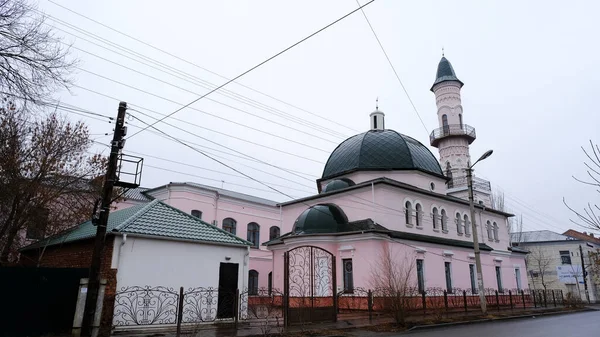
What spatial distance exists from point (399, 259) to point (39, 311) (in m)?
16.4

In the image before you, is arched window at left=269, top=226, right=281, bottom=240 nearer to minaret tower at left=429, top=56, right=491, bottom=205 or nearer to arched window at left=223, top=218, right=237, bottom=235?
arched window at left=223, top=218, right=237, bottom=235

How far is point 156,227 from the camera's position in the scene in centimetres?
1306

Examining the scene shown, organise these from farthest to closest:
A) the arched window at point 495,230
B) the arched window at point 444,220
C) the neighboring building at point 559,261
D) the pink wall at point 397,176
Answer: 1. the neighboring building at point 559,261
2. the arched window at point 495,230
3. the arched window at point 444,220
4. the pink wall at point 397,176

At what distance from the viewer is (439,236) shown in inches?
1005

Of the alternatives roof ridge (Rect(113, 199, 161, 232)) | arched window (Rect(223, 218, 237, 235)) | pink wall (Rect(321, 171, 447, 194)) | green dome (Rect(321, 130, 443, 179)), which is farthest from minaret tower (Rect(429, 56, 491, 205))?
roof ridge (Rect(113, 199, 161, 232))

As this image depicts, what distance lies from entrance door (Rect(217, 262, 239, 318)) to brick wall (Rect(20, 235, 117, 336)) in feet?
11.7

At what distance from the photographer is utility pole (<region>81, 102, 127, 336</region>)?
941 cm

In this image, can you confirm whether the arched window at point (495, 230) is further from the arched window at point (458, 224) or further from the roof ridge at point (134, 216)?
the roof ridge at point (134, 216)

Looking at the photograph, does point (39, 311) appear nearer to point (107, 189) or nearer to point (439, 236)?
point (107, 189)

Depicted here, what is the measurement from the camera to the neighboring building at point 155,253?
11.7 metres

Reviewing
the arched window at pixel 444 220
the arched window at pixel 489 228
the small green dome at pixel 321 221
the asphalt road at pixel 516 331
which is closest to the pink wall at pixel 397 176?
the arched window at pixel 444 220

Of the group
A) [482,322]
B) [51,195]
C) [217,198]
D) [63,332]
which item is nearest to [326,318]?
[482,322]

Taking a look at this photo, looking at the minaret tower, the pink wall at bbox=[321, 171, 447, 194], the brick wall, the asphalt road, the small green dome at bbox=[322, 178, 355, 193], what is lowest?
the asphalt road

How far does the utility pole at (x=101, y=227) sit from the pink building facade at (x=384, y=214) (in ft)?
42.0
